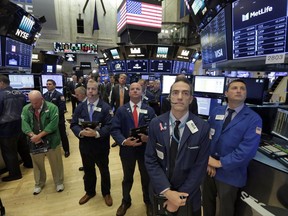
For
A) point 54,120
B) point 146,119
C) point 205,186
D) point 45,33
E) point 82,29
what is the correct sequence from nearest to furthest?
point 205,186, point 146,119, point 54,120, point 45,33, point 82,29

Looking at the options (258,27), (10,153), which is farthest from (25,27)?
(258,27)

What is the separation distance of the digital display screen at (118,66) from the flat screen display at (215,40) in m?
6.70

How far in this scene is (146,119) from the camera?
240cm

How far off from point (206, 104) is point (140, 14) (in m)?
7.63

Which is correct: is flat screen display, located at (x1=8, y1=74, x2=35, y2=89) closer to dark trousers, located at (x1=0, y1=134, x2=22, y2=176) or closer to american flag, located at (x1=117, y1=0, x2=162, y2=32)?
dark trousers, located at (x1=0, y1=134, x2=22, y2=176)

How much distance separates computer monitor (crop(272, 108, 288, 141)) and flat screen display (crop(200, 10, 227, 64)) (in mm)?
982

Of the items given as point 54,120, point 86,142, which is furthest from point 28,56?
point 86,142

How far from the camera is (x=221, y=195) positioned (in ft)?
6.15

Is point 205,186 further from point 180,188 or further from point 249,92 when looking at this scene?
point 249,92

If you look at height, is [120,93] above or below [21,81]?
below

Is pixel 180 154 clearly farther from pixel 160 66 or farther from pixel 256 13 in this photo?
pixel 160 66

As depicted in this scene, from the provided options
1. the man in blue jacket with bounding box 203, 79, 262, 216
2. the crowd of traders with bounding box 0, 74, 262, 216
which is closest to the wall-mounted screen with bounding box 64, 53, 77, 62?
the crowd of traders with bounding box 0, 74, 262, 216

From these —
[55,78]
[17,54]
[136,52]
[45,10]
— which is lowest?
[55,78]

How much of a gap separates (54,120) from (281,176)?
2843 mm
